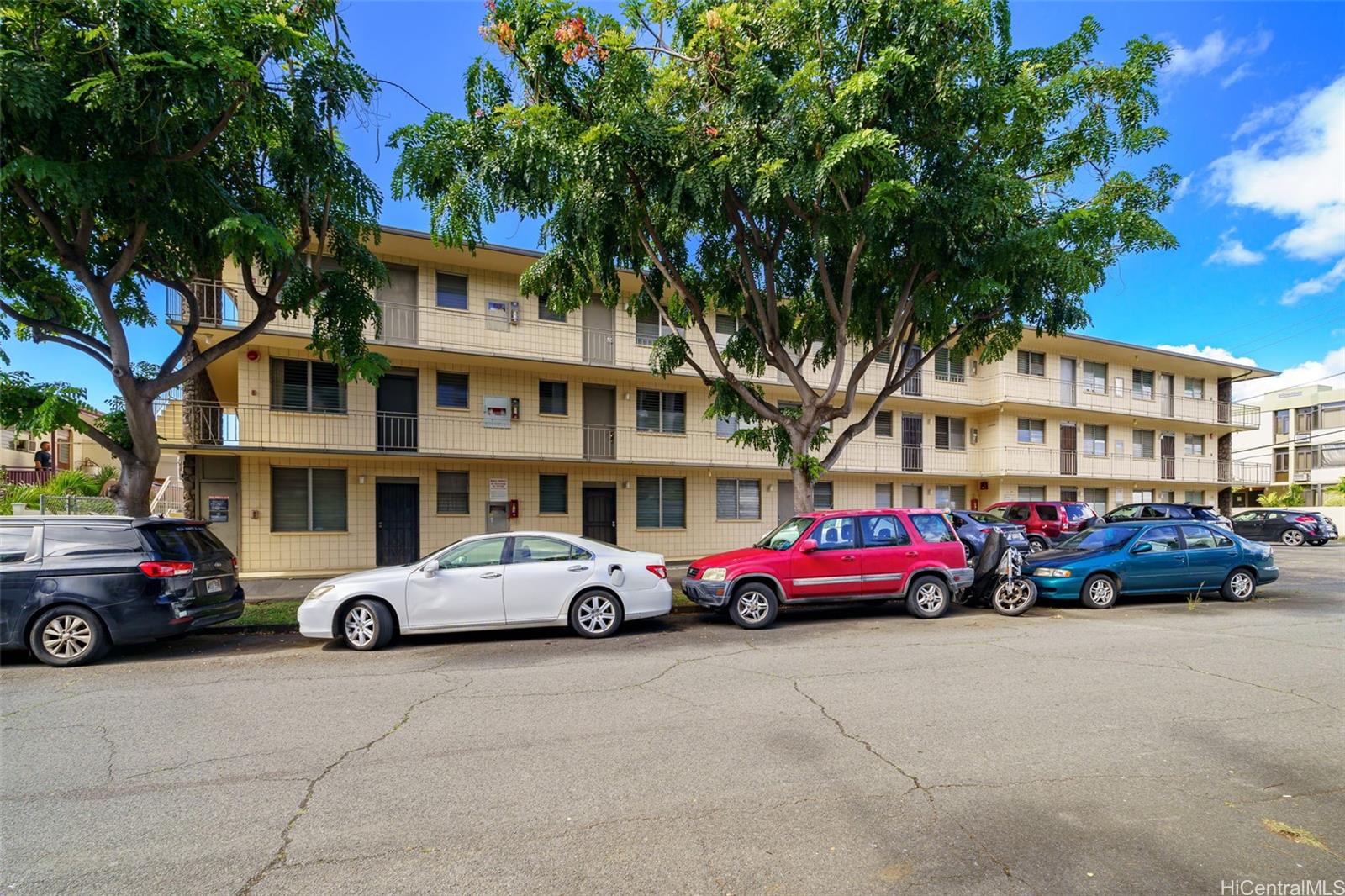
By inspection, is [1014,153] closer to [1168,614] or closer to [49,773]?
[1168,614]

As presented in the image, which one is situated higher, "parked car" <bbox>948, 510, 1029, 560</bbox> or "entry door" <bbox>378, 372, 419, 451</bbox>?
"entry door" <bbox>378, 372, 419, 451</bbox>

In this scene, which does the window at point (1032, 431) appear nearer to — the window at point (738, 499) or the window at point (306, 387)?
the window at point (738, 499)

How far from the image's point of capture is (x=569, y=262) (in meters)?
11.5

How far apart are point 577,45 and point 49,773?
9514mm

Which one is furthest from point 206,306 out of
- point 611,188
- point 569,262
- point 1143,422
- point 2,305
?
point 1143,422

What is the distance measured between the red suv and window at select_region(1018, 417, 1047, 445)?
1712cm

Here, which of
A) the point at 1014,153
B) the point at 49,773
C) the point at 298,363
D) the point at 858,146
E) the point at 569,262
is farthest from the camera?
the point at 298,363

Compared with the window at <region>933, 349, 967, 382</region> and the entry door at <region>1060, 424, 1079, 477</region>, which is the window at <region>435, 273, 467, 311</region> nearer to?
the window at <region>933, 349, 967, 382</region>

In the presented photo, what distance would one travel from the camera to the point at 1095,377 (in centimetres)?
2697

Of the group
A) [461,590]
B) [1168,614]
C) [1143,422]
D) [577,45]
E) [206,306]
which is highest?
[577,45]

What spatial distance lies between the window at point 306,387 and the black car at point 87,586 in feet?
26.0

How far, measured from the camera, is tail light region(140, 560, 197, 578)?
7.52 meters

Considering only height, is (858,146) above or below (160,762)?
above

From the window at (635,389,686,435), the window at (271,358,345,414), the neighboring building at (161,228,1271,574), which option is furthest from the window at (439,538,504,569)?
the window at (635,389,686,435)
